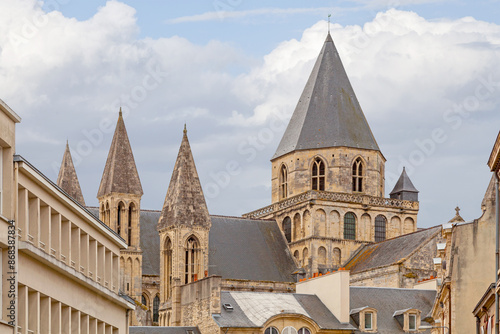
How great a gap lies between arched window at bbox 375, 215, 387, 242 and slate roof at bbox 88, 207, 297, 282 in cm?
730

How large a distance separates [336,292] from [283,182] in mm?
40367

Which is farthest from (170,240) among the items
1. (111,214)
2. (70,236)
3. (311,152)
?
(70,236)

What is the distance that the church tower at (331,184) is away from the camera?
102 meters

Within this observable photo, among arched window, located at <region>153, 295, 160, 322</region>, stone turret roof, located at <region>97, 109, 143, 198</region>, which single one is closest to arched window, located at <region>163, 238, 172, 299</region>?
arched window, located at <region>153, 295, 160, 322</region>

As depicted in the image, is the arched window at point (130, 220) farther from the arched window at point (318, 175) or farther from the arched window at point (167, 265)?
the arched window at point (318, 175)

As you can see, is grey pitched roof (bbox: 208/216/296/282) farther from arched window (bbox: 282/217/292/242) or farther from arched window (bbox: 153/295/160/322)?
arched window (bbox: 153/295/160/322)

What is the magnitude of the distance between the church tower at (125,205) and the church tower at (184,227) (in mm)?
1961

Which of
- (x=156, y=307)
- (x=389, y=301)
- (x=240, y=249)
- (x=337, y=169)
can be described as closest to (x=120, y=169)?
(x=156, y=307)

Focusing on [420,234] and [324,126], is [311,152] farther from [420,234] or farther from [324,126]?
[420,234]

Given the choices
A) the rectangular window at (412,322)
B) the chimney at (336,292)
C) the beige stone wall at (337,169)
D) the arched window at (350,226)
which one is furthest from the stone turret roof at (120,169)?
the rectangular window at (412,322)

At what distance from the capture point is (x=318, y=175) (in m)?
104

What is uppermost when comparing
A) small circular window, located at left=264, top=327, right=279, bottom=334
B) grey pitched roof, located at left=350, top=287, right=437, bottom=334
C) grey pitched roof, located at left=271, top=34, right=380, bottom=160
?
grey pitched roof, located at left=271, top=34, right=380, bottom=160

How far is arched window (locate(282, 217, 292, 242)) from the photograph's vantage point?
104m

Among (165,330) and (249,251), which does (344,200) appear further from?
(165,330)
